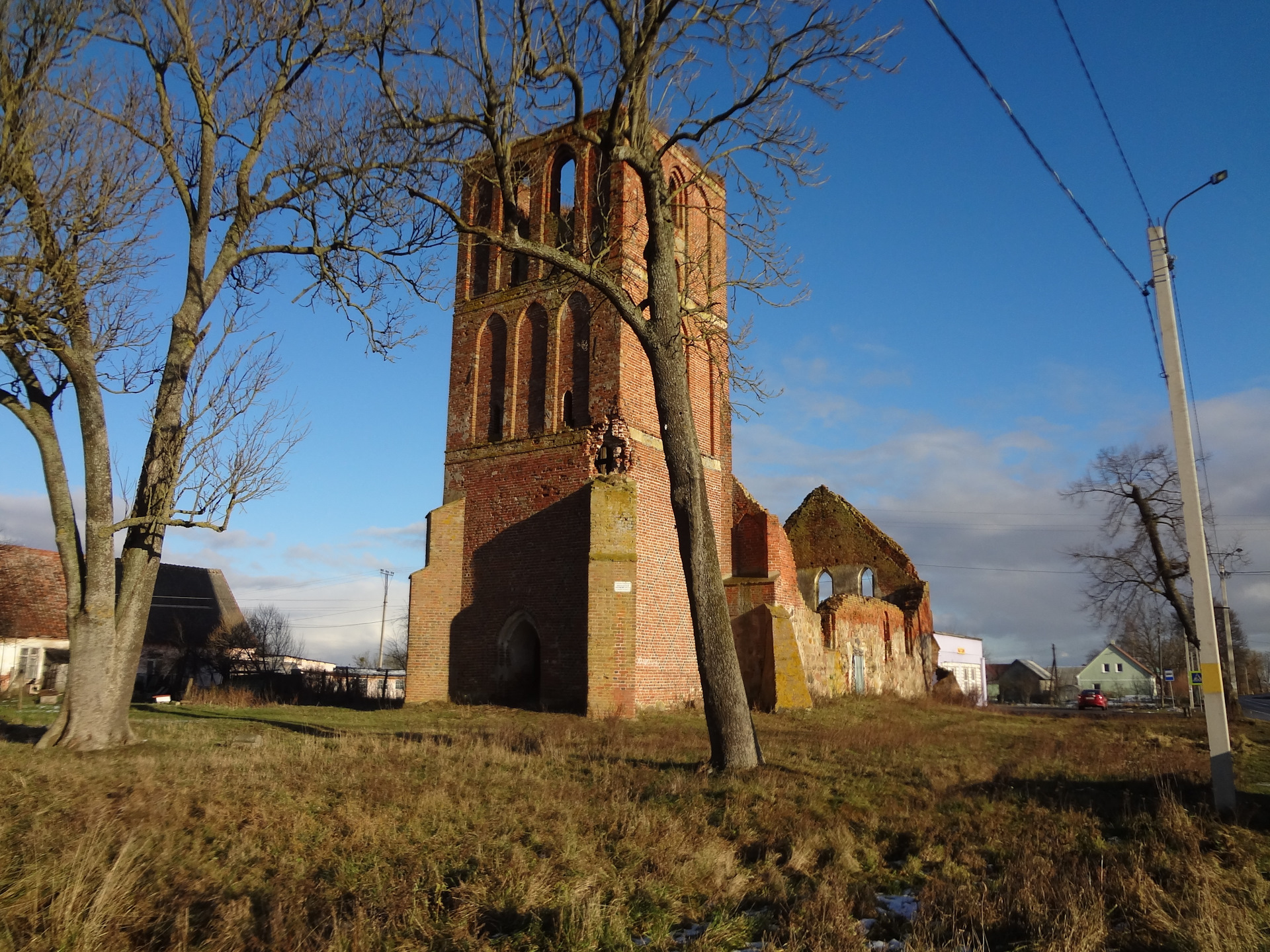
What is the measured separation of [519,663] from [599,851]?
13.8 metres

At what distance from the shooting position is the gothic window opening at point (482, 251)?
22.3 m

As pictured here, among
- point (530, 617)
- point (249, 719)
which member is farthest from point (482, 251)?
point (249, 719)

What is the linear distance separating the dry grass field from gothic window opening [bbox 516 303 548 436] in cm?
1108

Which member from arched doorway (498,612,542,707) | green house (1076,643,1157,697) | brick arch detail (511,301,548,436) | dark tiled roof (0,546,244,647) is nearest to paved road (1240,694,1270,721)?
arched doorway (498,612,542,707)

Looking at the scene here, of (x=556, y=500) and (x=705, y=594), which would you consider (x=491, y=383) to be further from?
(x=705, y=594)

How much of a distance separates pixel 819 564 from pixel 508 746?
21955 mm

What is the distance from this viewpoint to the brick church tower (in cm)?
1733

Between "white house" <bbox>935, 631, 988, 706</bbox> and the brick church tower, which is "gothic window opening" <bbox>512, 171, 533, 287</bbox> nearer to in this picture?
the brick church tower

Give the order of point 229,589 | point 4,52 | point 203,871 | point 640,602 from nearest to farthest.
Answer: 1. point 203,871
2. point 4,52
3. point 640,602
4. point 229,589

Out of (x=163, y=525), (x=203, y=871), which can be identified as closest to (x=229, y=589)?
(x=163, y=525)

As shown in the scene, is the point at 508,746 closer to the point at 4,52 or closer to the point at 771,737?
the point at 771,737

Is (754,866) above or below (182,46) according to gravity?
below

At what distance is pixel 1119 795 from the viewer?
26.1ft

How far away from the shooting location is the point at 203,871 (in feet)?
16.3
